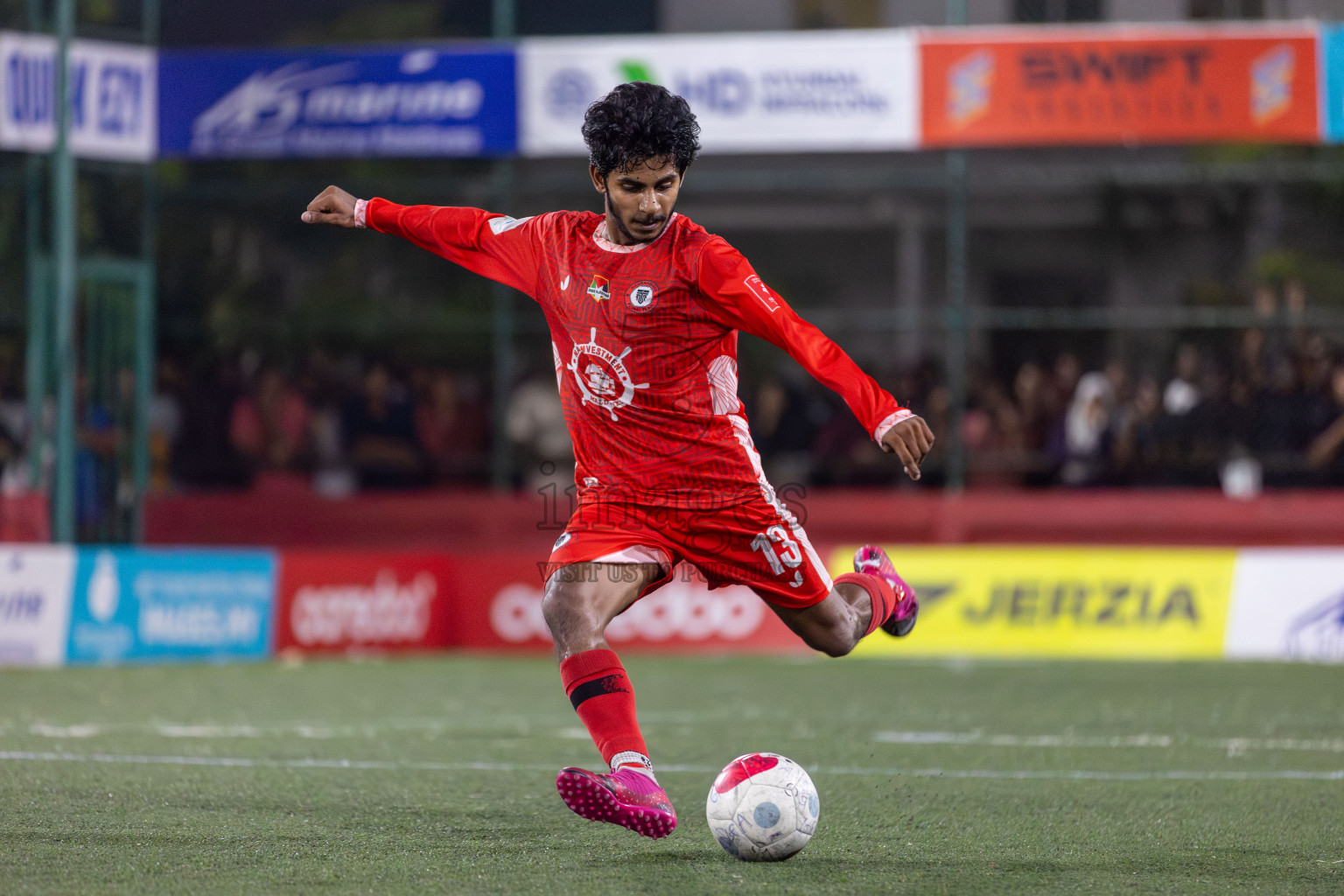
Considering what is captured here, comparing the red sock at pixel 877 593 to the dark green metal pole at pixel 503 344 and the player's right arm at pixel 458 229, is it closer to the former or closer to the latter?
the player's right arm at pixel 458 229

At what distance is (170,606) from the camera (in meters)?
13.2

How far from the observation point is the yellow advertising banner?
13.4m

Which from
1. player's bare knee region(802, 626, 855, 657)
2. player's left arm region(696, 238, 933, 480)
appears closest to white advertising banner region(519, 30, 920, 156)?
player's bare knee region(802, 626, 855, 657)

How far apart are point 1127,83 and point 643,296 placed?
1165 centimetres

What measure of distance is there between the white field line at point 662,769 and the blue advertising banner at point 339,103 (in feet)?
32.8

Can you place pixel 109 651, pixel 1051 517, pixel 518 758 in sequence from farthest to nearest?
pixel 1051 517, pixel 109 651, pixel 518 758

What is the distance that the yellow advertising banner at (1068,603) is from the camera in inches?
529

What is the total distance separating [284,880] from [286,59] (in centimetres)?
1335

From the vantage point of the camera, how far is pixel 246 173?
65.6 ft

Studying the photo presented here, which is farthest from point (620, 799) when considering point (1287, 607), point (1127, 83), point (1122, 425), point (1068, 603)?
point (1127, 83)

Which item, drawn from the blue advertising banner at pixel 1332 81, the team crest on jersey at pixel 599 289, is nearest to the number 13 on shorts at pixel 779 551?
the team crest on jersey at pixel 599 289

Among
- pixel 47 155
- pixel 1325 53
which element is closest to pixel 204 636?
pixel 47 155

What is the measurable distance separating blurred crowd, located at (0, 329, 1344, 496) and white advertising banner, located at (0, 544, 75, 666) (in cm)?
361

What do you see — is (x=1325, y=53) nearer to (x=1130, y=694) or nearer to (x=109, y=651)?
(x=1130, y=694)
